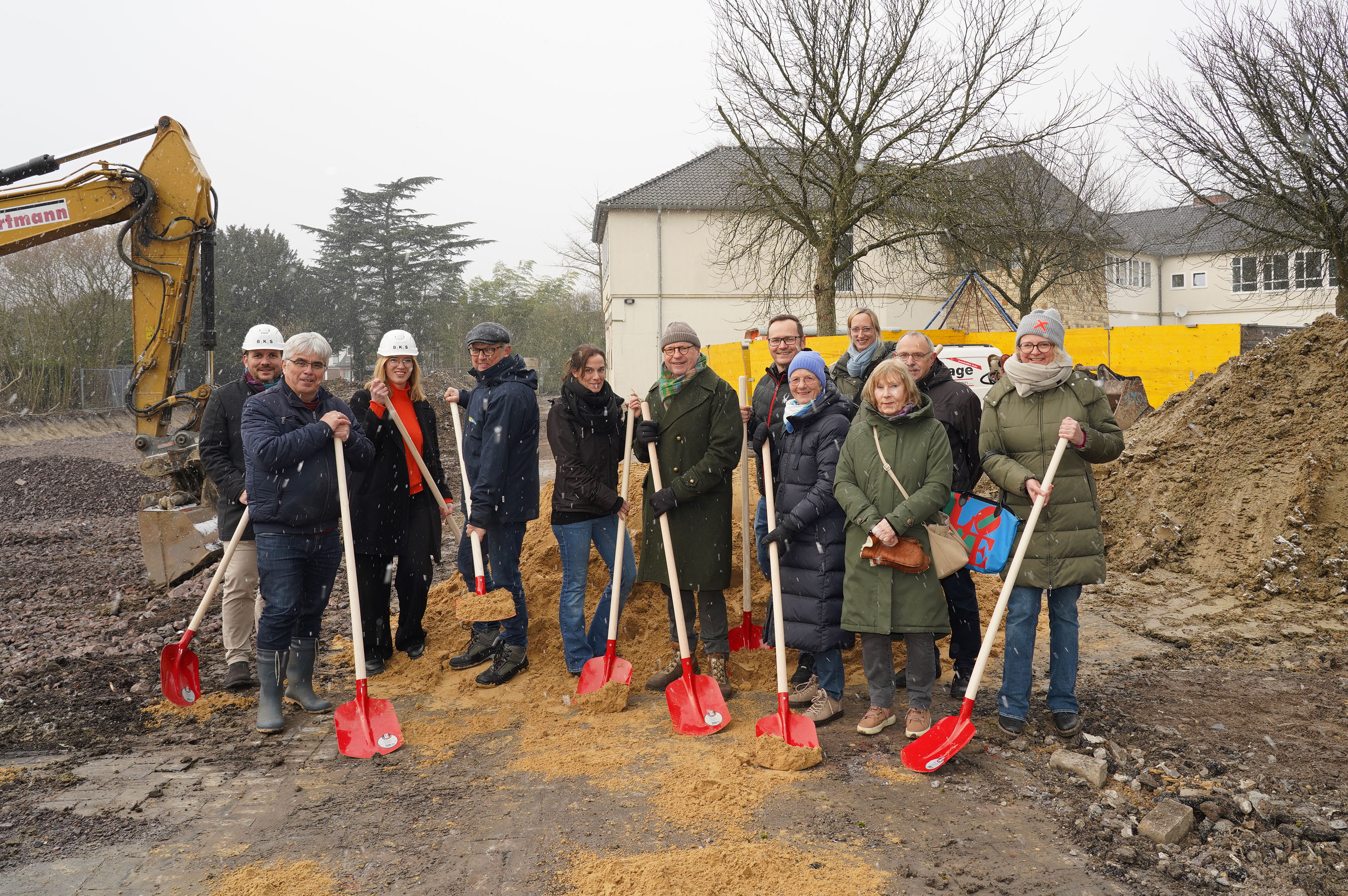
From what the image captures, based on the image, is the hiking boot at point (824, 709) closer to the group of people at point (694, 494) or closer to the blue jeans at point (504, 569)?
the group of people at point (694, 494)

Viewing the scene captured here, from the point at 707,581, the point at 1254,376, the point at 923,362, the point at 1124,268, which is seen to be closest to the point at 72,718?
the point at 707,581

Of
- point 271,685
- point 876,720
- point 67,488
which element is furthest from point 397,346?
point 67,488

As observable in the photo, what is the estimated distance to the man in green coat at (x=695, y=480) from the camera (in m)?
4.82

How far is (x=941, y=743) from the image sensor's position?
3.96m

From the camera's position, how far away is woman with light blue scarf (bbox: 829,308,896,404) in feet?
17.3

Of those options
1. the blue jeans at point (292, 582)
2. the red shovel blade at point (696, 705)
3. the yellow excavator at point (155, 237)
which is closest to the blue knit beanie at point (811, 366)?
the red shovel blade at point (696, 705)

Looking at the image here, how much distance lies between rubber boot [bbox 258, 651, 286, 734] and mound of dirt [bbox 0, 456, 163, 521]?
9.60m

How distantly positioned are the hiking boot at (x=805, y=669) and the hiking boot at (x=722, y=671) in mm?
377

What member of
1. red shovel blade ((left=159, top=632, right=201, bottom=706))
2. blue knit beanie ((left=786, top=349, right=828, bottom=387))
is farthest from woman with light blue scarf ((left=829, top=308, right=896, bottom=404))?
red shovel blade ((left=159, top=632, right=201, bottom=706))

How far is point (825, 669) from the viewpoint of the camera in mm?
4645

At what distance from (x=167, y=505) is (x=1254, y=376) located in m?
9.74

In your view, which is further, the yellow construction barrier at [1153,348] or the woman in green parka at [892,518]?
the yellow construction barrier at [1153,348]

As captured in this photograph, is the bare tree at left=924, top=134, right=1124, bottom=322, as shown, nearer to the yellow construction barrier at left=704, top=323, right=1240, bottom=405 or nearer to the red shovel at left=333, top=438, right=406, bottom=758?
the yellow construction barrier at left=704, top=323, right=1240, bottom=405

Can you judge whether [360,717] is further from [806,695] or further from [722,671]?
[806,695]
